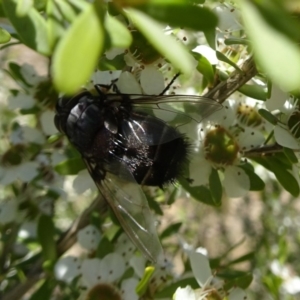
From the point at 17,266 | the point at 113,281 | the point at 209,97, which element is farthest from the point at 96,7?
the point at 17,266

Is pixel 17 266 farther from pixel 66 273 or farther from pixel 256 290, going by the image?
pixel 256 290

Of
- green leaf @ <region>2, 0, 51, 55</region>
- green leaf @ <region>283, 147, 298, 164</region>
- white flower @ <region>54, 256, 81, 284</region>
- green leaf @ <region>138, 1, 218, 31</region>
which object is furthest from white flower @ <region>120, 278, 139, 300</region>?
green leaf @ <region>138, 1, 218, 31</region>

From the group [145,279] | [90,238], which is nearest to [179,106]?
[145,279]

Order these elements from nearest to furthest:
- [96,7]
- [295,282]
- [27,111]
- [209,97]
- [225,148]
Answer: [96,7]
[209,97]
[225,148]
[27,111]
[295,282]

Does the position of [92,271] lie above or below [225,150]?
below

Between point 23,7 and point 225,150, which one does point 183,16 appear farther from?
point 225,150

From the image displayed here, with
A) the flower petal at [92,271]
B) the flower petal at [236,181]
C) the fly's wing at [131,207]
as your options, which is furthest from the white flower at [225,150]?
the flower petal at [92,271]

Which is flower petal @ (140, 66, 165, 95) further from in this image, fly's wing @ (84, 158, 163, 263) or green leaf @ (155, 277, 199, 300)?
green leaf @ (155, 277, 199, 300)
